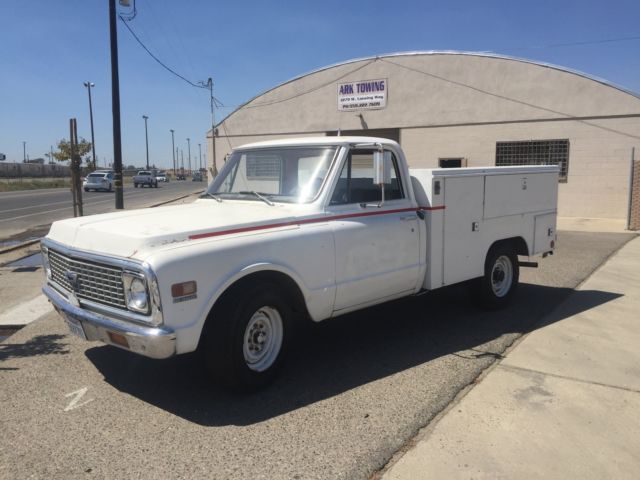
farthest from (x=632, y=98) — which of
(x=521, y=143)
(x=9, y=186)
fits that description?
(x=9, y=186)

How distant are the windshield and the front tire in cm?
102

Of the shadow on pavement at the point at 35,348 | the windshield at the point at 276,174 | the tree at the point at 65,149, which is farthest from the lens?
the tree at the point at 65,149

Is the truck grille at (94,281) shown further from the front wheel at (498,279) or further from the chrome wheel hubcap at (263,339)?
the front wheel at (498,279)

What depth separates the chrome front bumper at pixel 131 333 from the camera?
137 inches

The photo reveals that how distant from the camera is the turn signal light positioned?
3479 mm

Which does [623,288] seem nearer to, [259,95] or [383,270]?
[383,270]

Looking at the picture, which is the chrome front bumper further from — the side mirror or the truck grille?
the side mirror

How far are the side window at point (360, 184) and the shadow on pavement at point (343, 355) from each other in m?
1.42

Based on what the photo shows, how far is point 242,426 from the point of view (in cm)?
363

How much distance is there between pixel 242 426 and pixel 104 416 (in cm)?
98

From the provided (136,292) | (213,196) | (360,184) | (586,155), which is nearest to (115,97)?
(213,196)

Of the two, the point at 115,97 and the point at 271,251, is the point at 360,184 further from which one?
the point at 115,97

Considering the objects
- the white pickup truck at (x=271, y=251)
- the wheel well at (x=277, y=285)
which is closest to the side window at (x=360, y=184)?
the white pickup truck at (x=271, y=251)

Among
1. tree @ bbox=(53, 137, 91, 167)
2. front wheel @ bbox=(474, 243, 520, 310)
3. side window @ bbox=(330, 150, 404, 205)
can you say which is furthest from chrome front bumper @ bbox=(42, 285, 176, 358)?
tree @ bbox=(53, 137, 91, 167)
